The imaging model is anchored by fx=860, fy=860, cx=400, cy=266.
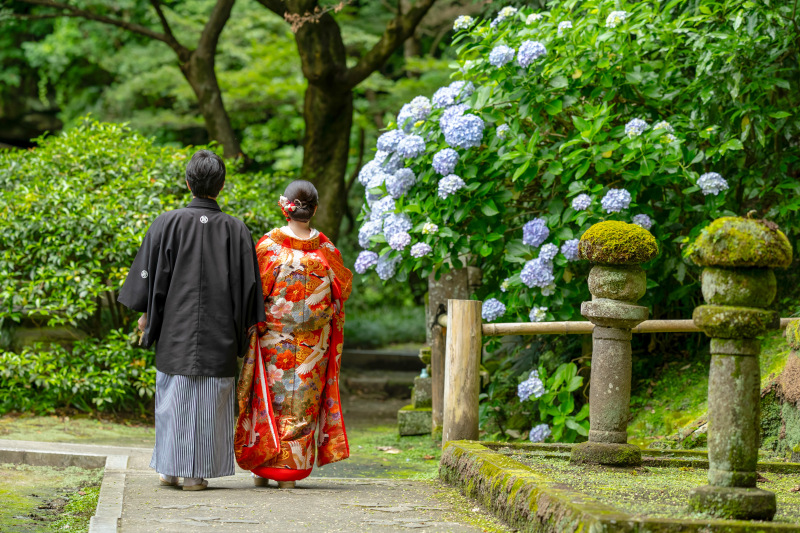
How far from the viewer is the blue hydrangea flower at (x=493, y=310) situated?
6.10 meters

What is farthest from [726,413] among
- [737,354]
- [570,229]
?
[570,229]

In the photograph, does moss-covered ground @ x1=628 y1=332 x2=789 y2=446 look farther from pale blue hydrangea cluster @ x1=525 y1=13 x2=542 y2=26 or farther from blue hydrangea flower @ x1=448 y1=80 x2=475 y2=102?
pale blue hydrangea cluster @ x1=525 y1=13 x2=542 y2=26

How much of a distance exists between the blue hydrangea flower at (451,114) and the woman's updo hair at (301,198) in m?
1.48

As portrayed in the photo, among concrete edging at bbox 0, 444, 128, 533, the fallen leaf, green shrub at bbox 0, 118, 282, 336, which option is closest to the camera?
concrete edging at bbox 0, 444, 128, 533

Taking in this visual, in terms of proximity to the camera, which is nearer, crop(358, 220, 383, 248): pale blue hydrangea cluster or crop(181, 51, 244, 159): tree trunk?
crop(358, 220, 383, 248): pale blue hydrangea cluster

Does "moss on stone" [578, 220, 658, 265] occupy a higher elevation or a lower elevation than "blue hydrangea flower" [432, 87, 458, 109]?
lower

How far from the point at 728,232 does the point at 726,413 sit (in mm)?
612

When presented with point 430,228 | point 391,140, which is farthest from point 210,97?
point 430,228

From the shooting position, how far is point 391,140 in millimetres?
6344

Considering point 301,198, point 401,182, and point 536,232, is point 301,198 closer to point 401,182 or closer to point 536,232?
point 401,182

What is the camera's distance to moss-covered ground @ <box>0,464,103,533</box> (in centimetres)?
385

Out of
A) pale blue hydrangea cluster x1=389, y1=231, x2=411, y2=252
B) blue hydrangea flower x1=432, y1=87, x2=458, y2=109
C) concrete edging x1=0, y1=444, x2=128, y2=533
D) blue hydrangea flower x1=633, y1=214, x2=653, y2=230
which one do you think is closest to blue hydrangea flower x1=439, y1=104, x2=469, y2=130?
blue hydrangea flower x1=432, y1=87, x2=458, y2=109

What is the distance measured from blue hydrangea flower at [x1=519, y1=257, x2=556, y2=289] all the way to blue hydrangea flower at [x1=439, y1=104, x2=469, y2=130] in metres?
1.13

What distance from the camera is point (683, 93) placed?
20.2 ft
